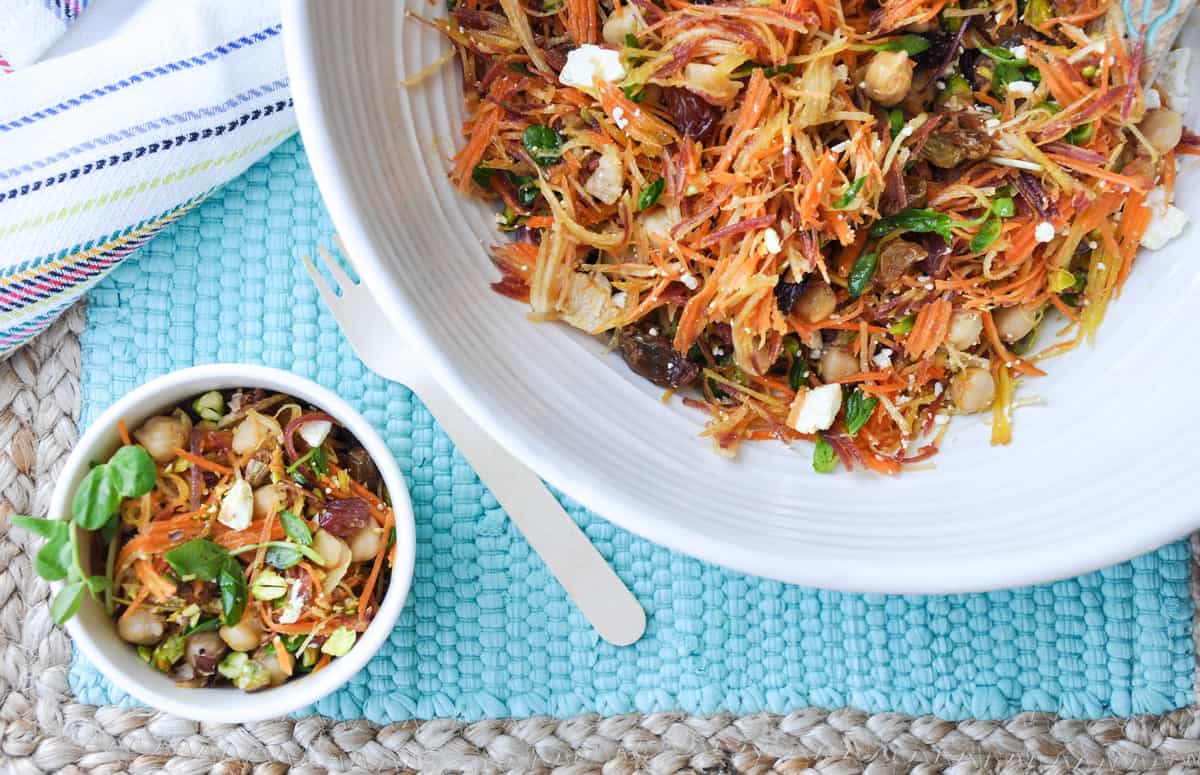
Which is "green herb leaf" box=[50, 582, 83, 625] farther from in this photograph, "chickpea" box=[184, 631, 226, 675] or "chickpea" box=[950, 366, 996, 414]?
"chickpea" box=[950, 366, 996, 414]

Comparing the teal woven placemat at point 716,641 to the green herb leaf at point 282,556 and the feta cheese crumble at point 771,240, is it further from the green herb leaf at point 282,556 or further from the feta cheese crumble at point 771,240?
the feta cheese crumble at point 771,240

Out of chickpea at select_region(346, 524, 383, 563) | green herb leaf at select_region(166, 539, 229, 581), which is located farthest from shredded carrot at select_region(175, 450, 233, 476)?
chickpea at select_region(346, 524, 383, 563)

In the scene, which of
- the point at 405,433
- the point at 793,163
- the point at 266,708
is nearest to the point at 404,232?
the point at 793,163

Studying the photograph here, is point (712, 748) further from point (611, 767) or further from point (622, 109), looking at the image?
point (622, 109)

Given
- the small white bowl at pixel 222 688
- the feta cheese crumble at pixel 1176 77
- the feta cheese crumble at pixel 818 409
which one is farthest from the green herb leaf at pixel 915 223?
the small white bowl at pixel 222 688

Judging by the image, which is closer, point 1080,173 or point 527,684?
point 1080,173
